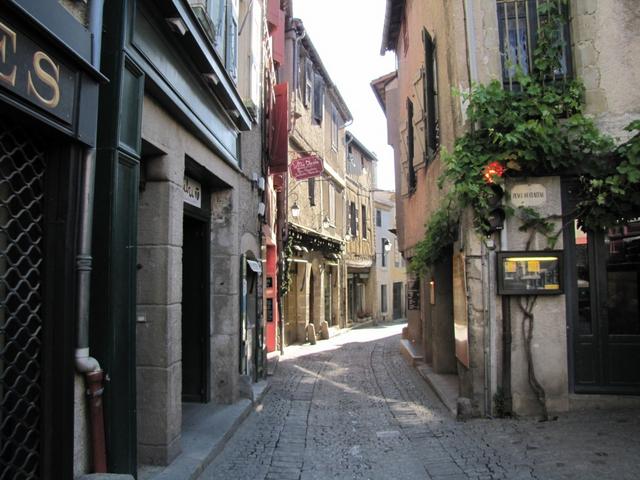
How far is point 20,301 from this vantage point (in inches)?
106

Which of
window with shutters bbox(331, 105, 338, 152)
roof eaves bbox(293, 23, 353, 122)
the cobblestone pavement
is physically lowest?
the cobblestone pavement

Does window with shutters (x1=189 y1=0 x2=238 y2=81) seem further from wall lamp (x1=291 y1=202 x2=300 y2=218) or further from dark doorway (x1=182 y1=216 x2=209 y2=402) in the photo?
wall lamp (x1=291 y1=202 x2=300 y2=218)

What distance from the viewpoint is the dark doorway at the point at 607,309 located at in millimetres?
5914

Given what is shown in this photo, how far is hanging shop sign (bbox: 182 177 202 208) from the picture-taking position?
579 centimetres

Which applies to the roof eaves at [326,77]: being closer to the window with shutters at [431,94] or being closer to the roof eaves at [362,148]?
the roof eaves at [362,148]

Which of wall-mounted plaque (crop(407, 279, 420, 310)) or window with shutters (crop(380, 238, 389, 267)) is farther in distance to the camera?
window with shutters (crop(380, 238, 389, 267))

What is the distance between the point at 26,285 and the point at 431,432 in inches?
176

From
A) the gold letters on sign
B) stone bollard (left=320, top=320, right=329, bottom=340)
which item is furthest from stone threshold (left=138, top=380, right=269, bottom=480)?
stone bollard (left=320, top=320, right=329, bottom=340)

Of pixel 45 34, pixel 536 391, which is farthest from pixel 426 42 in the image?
pixel 45 34

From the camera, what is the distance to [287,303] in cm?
1627

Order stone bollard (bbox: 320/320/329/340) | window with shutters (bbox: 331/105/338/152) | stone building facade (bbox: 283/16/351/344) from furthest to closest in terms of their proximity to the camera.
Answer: window with shutters (bbox: 331/105/338/152) → stone bollard (bbox: 320/320/329/340) → stone building facade (bbox: 283/16/351/344)

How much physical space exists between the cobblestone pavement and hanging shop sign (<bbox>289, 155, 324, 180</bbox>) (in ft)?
19.2

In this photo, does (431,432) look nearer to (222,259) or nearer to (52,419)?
(222,259)

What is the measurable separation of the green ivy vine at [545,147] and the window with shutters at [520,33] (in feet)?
0.37
